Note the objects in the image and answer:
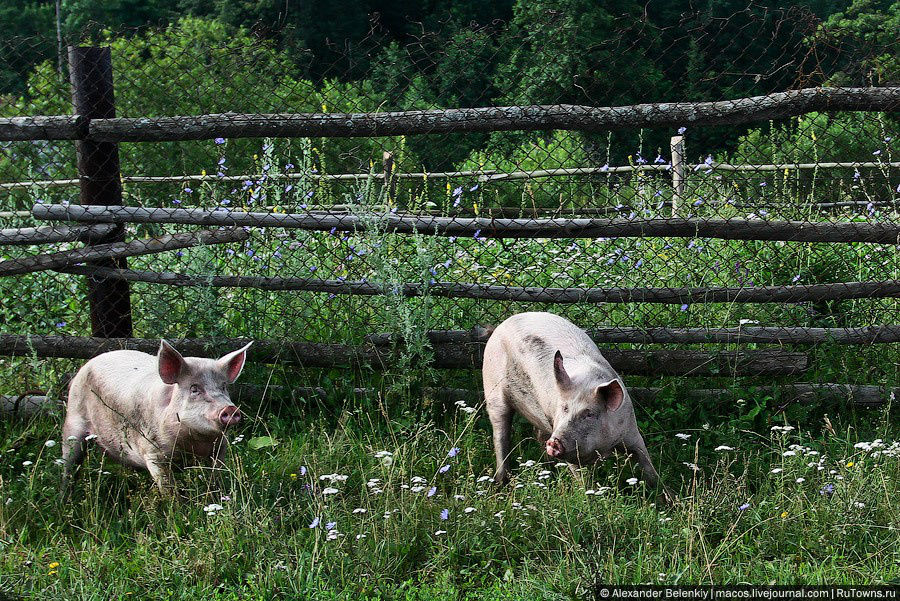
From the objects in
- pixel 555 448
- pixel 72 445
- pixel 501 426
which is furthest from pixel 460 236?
pixel 72 445

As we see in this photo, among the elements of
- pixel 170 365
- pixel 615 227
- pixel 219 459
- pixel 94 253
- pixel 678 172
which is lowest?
pixel 219 459

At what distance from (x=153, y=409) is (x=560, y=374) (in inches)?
73.2

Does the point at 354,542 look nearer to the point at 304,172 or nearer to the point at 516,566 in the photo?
the point at 516,566

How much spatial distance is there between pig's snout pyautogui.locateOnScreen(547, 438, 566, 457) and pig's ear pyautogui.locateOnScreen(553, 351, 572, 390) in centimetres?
27

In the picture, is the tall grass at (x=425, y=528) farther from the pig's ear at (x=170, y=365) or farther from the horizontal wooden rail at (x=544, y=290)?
the horizontal wooden rail at (x=544, y=290)

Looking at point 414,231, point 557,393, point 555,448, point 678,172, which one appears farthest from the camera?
point 678,172

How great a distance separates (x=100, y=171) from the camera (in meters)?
5.41

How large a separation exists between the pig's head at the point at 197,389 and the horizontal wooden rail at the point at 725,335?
4.88ft

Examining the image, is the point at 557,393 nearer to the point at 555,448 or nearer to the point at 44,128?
the point at 555,448

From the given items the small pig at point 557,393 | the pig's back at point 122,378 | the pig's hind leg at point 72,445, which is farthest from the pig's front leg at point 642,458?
the pig's hind leg at point 72,445

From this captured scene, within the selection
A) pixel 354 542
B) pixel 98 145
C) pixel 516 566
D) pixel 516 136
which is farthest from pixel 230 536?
pixel 516 136

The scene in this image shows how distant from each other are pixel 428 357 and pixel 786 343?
2193 millimetres

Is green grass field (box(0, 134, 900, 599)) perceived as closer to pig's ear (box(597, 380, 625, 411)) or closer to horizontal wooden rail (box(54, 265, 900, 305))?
horizontal wooden rail (box(54, 265, 900, 305))

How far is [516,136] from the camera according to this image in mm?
5930
